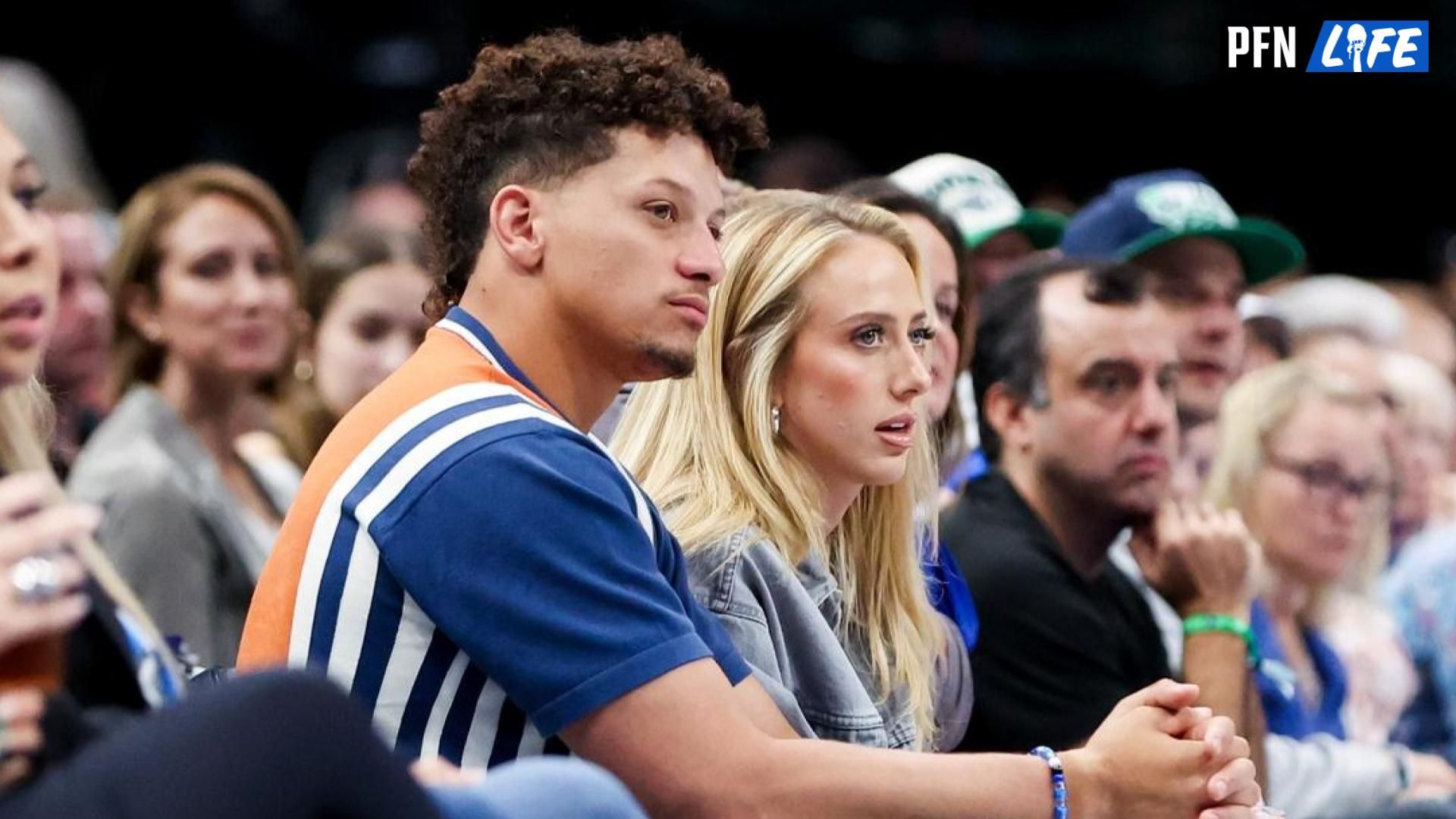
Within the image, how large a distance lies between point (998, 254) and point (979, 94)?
5.12 meters

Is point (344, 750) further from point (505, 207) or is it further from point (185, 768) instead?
point (505, 207)

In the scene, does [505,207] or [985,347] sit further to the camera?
[985,347]

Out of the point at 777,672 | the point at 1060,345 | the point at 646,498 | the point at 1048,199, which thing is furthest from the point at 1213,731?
the point at 1048,199

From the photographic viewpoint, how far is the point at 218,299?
4648 mm

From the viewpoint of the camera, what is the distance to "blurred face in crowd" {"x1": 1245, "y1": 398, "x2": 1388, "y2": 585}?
15.6 feet

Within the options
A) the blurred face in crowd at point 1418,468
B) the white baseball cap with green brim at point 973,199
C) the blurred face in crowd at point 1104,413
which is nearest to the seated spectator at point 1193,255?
the white baseball cap with green brim at point 973,199

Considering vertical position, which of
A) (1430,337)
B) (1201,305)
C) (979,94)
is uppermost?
(979,94)

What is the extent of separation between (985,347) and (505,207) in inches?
69.3

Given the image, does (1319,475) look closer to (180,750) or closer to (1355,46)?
(1355,46)

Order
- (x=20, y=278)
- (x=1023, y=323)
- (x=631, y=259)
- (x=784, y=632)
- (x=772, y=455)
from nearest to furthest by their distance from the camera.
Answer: (x=20, y=278) → (x=631, y=259) → (x=784, y=632) → (x=772, y=455) → (x=1023, y=323)

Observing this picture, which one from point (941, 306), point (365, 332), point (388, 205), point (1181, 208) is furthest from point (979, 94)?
point (941, 306)

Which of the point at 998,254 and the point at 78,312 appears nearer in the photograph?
the point at 78,312

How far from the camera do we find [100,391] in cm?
539

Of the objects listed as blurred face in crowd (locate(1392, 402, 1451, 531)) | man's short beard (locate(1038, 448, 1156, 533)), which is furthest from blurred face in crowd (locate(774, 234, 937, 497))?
blurred face in crowd (locate(1392, 402, 1451, 531))
